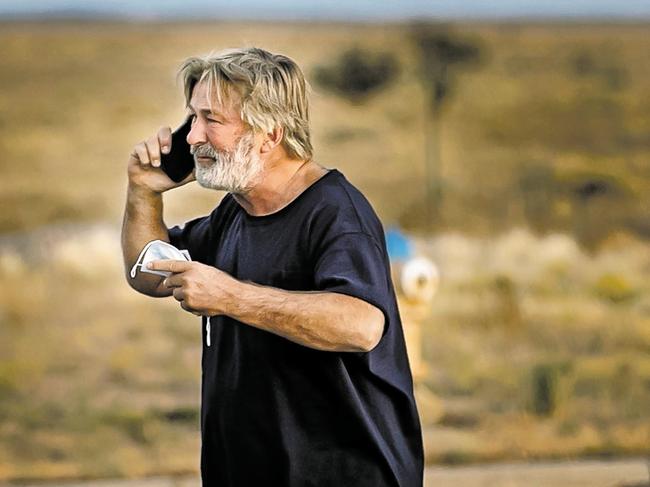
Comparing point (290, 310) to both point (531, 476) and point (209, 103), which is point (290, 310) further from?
point (531, 476)

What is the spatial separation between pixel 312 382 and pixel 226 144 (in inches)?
22.1

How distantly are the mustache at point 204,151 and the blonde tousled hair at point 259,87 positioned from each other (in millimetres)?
107

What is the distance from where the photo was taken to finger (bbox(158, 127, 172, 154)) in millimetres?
3449

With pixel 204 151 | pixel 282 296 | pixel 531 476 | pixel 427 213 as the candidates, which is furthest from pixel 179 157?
pixel 427 213

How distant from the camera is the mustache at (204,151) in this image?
3.19m

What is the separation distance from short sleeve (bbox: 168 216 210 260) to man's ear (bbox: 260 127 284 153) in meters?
0.36

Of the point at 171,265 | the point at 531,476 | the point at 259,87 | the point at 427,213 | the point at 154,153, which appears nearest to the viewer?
the point at 171,265

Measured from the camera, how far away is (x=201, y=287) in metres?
2.94

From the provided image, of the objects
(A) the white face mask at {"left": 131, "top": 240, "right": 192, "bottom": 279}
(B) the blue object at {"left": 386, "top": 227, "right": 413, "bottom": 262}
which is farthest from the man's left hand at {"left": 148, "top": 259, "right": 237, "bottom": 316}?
(B) the blue object at {"left": 386, "top": 227, "right": 413, "bottom": 262}

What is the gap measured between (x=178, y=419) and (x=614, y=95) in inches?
122

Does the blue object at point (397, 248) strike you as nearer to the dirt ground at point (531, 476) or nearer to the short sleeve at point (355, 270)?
the dirt ground at point (531, 476)

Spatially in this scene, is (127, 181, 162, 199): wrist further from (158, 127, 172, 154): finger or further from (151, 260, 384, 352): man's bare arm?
(151, 260, 384, 352): man's bare arm

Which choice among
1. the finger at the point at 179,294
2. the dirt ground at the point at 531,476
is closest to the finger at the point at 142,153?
the finger at the point at 179,294

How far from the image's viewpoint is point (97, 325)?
7.51 m
